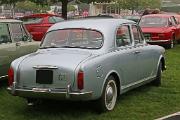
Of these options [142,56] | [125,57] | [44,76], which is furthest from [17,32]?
[44,76]

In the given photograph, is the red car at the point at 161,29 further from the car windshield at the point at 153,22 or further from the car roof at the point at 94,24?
the car roof at the point at 94,24

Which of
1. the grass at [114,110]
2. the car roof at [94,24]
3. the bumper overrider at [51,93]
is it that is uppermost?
the car roof at [94,24]

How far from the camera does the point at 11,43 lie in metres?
10.2

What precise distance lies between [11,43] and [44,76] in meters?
3.02

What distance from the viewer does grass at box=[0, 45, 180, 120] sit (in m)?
7.73

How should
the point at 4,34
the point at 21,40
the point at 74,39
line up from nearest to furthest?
the point at 74,39 → the point at 4,34 → the point at 21,40

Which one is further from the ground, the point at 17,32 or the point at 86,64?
the point at 17,32

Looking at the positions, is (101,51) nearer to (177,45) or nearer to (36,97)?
(36,97)

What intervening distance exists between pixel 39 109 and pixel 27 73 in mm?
978

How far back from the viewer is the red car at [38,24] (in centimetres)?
1936

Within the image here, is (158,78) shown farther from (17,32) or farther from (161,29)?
(161,29)

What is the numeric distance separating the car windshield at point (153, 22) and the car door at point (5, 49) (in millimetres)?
10595

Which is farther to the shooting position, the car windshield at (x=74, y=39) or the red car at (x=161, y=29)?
the red car at (x=161, y=29)

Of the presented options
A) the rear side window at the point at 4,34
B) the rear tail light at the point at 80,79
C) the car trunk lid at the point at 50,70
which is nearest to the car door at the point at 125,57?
the car trunk lid at the point at 50,70
